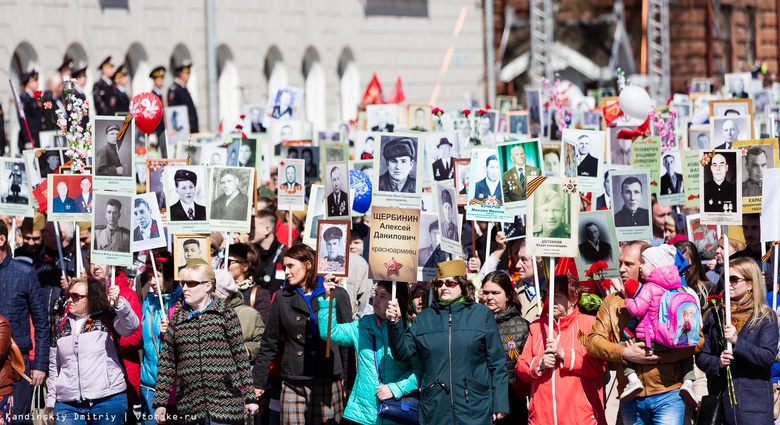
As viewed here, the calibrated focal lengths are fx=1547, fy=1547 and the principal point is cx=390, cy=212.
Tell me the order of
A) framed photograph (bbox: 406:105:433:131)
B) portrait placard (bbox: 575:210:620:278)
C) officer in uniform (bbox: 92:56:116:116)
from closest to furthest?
portrait placard (bbox: 575:210:620:278), framed photograph (bbox: 406:105:433:131), officer in uniform (bbox: 92:56:116:116)

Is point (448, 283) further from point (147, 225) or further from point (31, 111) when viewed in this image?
point (31, 111)

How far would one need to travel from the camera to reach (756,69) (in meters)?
25.4

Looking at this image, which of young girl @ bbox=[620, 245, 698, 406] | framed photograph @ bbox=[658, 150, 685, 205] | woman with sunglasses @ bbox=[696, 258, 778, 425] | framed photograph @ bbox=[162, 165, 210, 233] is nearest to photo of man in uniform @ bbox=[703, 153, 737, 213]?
woman with sunglasses @ bbox=[696, 258, 778, 425]

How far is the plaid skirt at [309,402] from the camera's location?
9.36 metres

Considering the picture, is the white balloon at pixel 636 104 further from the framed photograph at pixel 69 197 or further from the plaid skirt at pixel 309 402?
the plaid skirt at pixel 309 402

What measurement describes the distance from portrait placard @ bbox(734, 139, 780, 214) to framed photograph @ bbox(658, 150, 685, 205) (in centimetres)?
287

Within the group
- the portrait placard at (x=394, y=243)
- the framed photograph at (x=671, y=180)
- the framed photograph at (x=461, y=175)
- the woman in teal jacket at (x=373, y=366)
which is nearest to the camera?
the woman in teal jacket at (x=373, y=366)

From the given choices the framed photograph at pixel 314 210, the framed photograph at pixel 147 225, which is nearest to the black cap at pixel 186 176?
the framed photograph at pixel 147 225

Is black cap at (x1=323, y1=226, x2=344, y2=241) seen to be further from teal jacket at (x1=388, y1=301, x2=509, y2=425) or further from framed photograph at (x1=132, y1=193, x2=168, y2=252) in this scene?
framed photograph at (x1=132, y1=193, x2=168, y2=252)

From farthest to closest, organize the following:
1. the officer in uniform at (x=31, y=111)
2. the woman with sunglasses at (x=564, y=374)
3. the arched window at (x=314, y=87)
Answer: the arched window at (x=314, y=87) → the officer in uniform at (x=31, y=111) → the woman with sunglasses at (x=564, y=374)

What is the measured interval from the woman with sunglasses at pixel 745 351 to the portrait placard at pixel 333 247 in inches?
87.0

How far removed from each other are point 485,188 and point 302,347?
2.16 meters

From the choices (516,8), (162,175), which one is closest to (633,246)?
(162,175)

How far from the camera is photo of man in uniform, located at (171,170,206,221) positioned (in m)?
10.7
